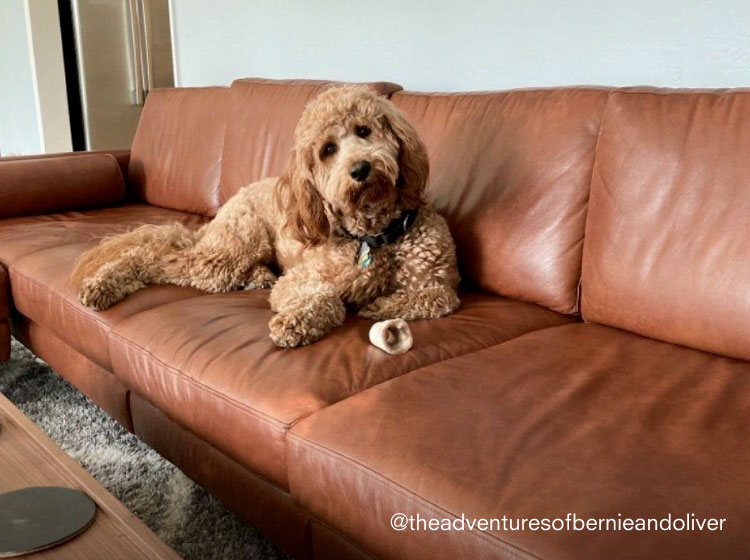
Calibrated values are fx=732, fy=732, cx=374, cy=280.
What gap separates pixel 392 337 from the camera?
1.66m

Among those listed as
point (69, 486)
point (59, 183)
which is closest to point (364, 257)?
point (69, 486)

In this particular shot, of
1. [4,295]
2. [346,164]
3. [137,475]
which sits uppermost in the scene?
[346,164]

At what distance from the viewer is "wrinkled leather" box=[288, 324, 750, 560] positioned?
1.02 metres

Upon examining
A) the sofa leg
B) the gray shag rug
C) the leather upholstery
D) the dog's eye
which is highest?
the dog's eye

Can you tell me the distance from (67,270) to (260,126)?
0.96 meters

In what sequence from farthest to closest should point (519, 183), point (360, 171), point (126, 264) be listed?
point (126, 264) → point (519, 183) → point (360, 171)

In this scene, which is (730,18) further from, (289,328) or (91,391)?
(91,391)

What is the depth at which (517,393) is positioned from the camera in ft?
4.57

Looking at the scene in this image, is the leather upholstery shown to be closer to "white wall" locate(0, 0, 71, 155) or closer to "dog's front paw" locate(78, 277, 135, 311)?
"dog's front paw" locate(78, 277, 135, 311)

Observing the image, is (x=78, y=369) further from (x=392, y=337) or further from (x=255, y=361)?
(x=392, y=337)

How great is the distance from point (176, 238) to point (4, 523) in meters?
1.47

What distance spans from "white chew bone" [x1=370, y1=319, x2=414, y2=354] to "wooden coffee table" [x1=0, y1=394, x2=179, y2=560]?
67cm

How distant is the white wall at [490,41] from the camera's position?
1976mm

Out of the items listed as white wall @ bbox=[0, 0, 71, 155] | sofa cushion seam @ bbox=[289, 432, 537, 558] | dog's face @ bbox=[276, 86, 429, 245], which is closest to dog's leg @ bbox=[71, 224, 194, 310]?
dog's face @ bbox=[276, 86, 429, 245]
